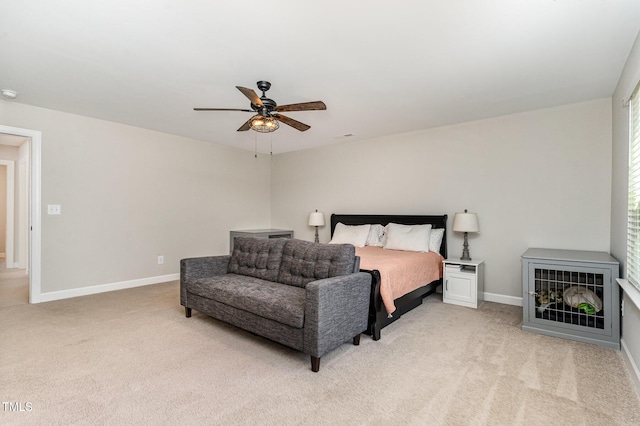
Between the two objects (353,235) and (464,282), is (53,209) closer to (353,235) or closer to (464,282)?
(353,235)

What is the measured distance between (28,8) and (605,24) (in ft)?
12.3

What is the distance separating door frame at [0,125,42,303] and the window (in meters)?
5.92

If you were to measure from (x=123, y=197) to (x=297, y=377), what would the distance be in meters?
3.88

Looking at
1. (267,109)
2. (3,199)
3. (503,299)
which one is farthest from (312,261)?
(3,199)

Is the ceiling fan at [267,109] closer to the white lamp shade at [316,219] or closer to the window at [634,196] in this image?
the window at [634,196]

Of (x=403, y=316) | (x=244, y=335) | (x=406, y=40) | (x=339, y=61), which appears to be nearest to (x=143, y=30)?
(x=339, y=61)

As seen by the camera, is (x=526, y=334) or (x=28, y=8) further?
(x=526, y=334)

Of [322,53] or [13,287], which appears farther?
[13,287]

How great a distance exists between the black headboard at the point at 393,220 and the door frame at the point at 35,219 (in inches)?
162

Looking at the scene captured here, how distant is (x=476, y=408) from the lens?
1.84 metres

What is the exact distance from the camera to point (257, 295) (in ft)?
8.84

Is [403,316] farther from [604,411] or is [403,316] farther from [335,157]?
[335,157]

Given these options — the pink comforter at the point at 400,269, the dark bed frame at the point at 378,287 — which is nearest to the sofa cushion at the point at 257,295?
the dark bed frame at the point at 378,287

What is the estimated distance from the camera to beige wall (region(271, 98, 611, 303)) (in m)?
3.48
